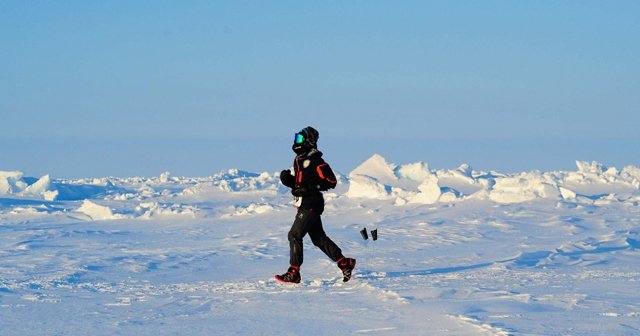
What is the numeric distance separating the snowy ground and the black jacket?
2.64ft

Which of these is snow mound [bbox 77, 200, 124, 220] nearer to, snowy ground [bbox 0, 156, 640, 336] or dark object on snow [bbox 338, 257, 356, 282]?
snowy ground [bbox 0, 156, 640, 336]

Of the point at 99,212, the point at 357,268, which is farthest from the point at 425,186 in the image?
the point at 357,268

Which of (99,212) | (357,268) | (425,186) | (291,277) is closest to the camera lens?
(291,277)

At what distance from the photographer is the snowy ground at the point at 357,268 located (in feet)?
18.2

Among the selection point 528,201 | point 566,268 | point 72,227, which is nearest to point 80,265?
point 566,268

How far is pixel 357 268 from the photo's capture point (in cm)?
919

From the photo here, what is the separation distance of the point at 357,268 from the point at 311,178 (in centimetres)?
184

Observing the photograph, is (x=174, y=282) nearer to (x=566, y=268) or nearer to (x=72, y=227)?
(x=566, y=268)

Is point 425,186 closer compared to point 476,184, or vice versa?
point 425,186

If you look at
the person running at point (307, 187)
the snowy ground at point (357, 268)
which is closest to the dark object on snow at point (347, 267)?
the person running at point (307, 187)

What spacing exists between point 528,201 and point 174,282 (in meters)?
15.7

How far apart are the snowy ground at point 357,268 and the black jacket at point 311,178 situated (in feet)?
2.64

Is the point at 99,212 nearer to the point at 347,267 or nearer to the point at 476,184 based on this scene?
the point at 476,184

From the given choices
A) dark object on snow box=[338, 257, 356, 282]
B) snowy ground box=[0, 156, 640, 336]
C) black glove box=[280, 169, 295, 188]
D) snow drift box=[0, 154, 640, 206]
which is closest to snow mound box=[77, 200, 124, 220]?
snowy ground box=[0, 156, 640, 336]
